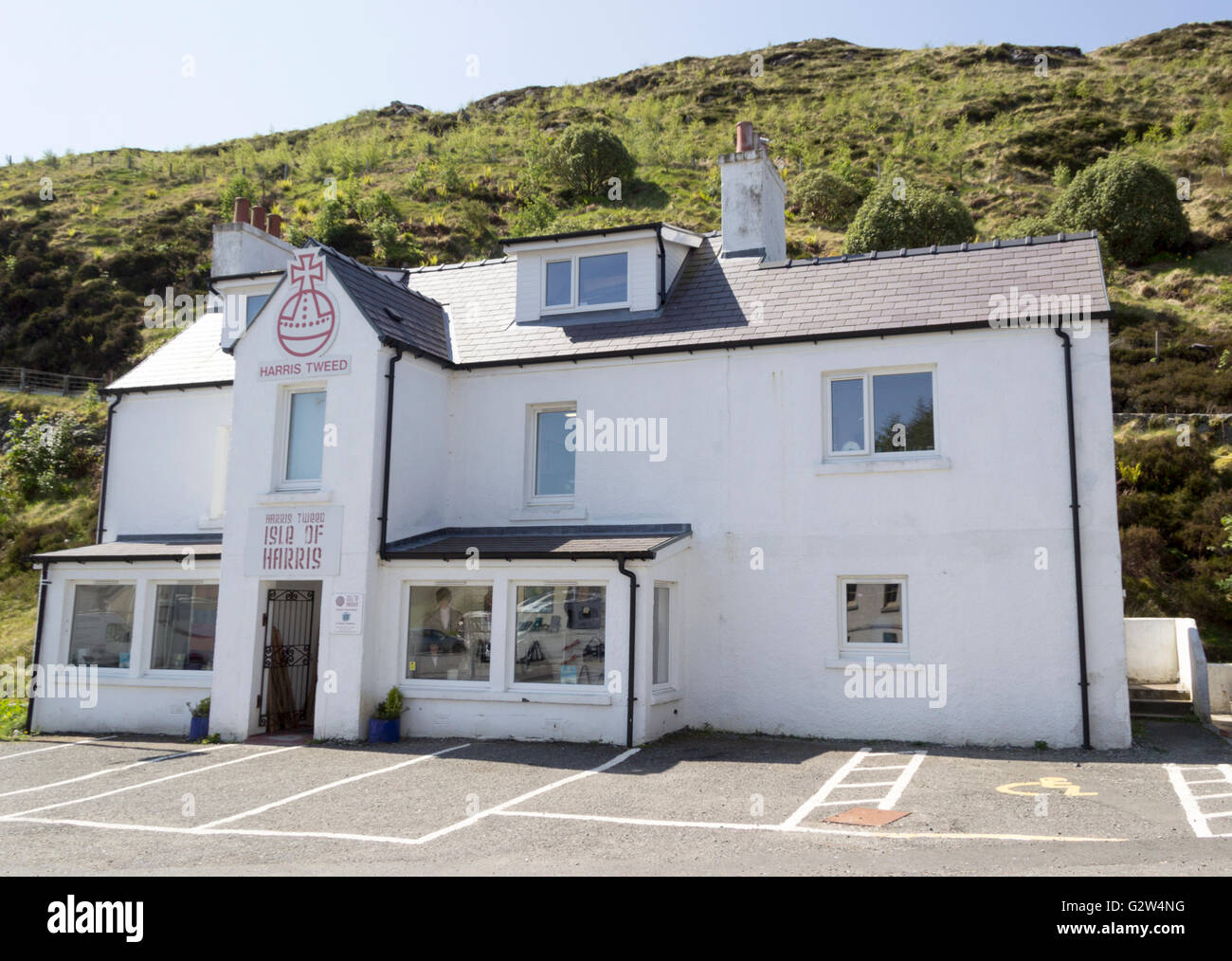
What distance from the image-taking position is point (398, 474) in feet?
48.1

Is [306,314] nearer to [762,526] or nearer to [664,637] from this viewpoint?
[664,637]

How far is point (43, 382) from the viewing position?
41.3 meters

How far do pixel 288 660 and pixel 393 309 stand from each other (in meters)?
6.04

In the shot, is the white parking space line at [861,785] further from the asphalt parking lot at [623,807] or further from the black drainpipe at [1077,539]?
the black drainpipe at [1077,539]

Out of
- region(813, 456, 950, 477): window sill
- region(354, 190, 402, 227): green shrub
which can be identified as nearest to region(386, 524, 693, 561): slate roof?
region(813, 456, 950, 477): window sill

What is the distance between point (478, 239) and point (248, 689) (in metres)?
42.8

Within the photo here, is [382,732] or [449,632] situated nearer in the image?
[382,732]

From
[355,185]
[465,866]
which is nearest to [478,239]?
[355,185]

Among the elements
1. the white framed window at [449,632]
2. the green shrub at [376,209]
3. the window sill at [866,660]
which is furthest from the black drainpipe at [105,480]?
the green shrub at [376,209]

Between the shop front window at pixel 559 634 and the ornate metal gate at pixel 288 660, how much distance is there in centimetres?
404

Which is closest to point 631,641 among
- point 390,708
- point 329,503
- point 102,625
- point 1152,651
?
point 390,708

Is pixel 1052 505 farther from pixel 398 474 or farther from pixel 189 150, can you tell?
pixel 189 150

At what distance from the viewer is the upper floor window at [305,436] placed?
14719 millimetres

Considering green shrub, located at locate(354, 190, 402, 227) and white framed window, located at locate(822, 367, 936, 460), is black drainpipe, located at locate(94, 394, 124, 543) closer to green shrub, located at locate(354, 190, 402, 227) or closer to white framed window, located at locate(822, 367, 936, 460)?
white framed window, located at locate(822, 367, 936, 460)
